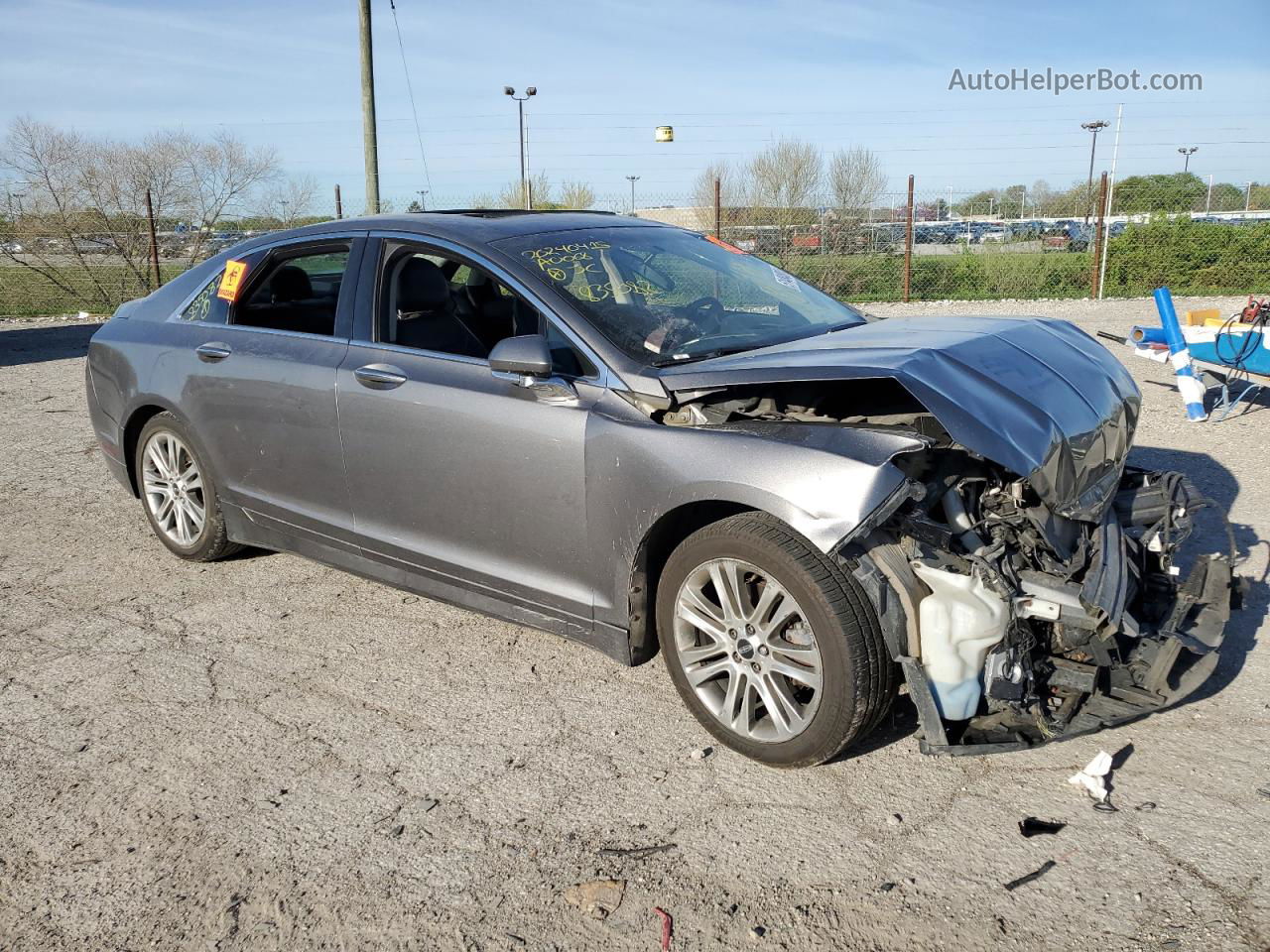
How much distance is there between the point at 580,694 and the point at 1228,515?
3.76 metres

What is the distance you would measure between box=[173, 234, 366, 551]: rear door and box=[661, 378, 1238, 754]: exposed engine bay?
1.71 meters

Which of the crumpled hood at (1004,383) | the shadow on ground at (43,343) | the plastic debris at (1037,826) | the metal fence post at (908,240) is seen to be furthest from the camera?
the metal fence post at (908,240)

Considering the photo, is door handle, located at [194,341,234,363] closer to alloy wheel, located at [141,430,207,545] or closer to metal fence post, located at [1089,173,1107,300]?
alloy wheel, located at [141,430,207,545]

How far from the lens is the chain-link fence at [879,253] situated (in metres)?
18.1

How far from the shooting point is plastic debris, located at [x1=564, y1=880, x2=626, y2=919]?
2.62 metres

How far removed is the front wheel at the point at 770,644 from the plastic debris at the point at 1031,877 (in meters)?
0.58

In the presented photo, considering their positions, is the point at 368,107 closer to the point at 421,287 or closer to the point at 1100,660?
the point at 421,287

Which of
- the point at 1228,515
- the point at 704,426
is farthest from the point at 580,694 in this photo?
the point at 1228,515

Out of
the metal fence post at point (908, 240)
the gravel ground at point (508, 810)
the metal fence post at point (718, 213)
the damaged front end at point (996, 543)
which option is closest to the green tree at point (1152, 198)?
the metal fence post at point (908, 240)

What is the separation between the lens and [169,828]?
3.02 metres

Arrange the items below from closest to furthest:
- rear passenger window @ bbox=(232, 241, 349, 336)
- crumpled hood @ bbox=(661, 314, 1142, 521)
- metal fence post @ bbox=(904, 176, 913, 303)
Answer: crumpled hood @ bbox=(661, 314, 1142, 521)
rear passenger window @ bbox=(232, 241, 349, 336)
metal fence post @ bbox=(904, 176, 913, 303)

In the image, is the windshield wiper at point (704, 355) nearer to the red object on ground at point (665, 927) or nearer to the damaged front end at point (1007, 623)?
the damaged front end at point (1007, 623)

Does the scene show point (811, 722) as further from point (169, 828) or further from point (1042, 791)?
point (169, 828)

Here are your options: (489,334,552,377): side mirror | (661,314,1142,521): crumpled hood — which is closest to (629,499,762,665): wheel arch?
(661,314,1142,521): crumpled hood
